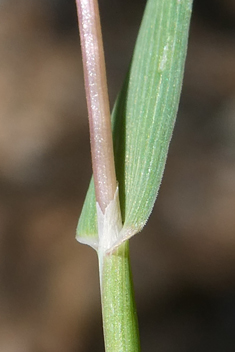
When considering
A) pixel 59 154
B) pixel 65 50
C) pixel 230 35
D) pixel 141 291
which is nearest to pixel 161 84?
pixel 141 291

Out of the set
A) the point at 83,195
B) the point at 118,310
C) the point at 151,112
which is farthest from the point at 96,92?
the point at 83,195

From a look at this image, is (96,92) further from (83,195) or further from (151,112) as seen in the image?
(83,195)

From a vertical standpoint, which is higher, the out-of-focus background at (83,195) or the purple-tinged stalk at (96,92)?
the out-of-focus background at (83,195)

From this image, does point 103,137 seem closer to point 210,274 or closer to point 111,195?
point 111,195

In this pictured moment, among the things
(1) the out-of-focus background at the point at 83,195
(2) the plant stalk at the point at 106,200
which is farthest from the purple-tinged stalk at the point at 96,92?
(1) the out-of-focus background at the point at 83,195

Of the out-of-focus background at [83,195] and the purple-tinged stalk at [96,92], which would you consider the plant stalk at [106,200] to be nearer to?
the purple-tinged stalk at [96,92]

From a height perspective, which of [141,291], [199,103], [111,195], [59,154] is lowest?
[111,195]
